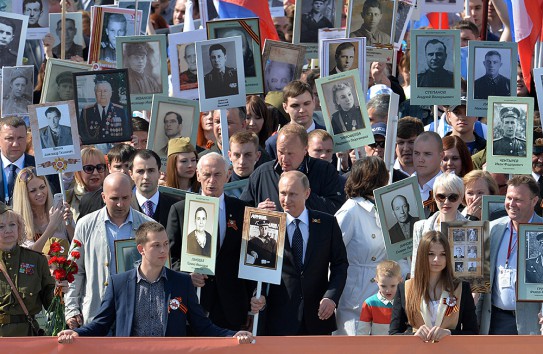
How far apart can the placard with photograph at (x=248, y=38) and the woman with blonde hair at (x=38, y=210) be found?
8.81 ft

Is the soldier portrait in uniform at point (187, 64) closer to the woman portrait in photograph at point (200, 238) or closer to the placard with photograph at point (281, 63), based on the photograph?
the placard with photograph at point (281, 63)

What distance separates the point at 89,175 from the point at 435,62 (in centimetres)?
360

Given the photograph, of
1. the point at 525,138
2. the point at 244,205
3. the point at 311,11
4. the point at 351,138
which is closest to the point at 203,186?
the point at 244,205

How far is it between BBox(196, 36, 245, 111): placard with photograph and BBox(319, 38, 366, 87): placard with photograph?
134cm

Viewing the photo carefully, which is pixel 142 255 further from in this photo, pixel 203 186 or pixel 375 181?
pixel 375 181

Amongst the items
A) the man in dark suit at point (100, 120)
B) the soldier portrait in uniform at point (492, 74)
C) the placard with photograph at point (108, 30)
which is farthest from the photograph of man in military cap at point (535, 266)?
the placard with photograph at point (108, 30)

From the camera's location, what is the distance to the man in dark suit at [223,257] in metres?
11.7

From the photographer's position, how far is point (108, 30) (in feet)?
52.9

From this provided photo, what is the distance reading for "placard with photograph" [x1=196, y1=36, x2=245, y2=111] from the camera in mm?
13961

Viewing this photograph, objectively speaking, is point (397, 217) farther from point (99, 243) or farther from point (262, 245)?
point (99, 243)

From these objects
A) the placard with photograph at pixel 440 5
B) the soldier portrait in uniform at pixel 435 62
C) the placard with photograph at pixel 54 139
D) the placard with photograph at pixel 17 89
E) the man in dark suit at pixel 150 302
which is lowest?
the man in dark suit at pixel 150 302

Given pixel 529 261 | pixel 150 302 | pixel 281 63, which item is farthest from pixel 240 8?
pixel 150 302

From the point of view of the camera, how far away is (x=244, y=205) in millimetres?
11914

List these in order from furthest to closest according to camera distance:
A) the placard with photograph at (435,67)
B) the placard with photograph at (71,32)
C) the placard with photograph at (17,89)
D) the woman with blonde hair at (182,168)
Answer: the placard with photograph at (71,32) < the placard with photograph at (17,89) < the placard with photograph at (435,67) < the woman with blonde hair at (182,168)
